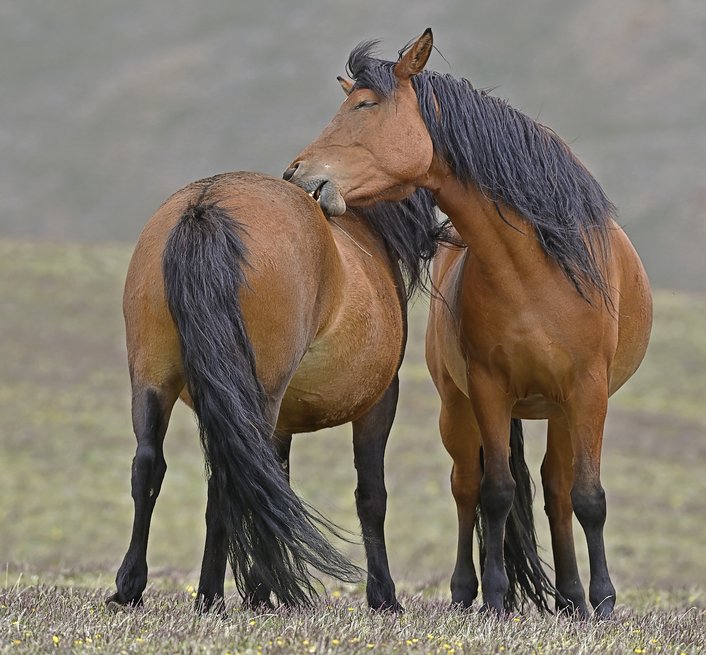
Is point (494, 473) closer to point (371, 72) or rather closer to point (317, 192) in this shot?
point (317, 192)

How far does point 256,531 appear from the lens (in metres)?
4.97

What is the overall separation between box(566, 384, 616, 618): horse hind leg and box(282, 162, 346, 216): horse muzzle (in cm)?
166

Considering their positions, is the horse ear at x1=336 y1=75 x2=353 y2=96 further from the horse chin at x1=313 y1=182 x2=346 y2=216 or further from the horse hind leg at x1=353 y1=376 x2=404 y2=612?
the horse hind leg at x1=353 y1=376 x2=404 y2=612

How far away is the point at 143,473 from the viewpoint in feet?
16.3

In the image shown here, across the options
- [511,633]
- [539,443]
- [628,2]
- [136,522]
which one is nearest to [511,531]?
[511,633]

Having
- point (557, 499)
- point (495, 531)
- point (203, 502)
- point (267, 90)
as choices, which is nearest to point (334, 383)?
point (495, 531)

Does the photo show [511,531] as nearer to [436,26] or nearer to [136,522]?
[136,522]

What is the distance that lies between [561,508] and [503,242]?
200cm

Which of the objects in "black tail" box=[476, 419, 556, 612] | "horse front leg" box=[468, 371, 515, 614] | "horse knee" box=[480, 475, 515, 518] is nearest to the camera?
"horse front leg" box=[468, 371, 515, 614]

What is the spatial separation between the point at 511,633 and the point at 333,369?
162 centimetres

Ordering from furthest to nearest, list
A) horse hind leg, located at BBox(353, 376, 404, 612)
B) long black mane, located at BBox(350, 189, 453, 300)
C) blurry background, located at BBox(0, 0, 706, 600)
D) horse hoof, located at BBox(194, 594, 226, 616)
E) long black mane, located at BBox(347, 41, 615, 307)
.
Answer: blurry background, located at BBox(0, 0, 706, 600) < long black mane, located at BBox(350, 189, 453, 300) < horse hind leg, located at BBox(353, 376, 404, 612) < long black mane, located at BBox(347, 41, 615, 307) < horse hoof, located at BBox(194, 594, 226, 616)

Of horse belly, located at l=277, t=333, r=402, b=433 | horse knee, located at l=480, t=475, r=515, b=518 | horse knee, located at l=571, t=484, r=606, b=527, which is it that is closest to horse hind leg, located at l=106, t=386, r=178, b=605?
horse belly, located at l=277, t=333, r=402, b=433

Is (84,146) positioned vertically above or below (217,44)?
below

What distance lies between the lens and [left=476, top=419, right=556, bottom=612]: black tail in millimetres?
7438
